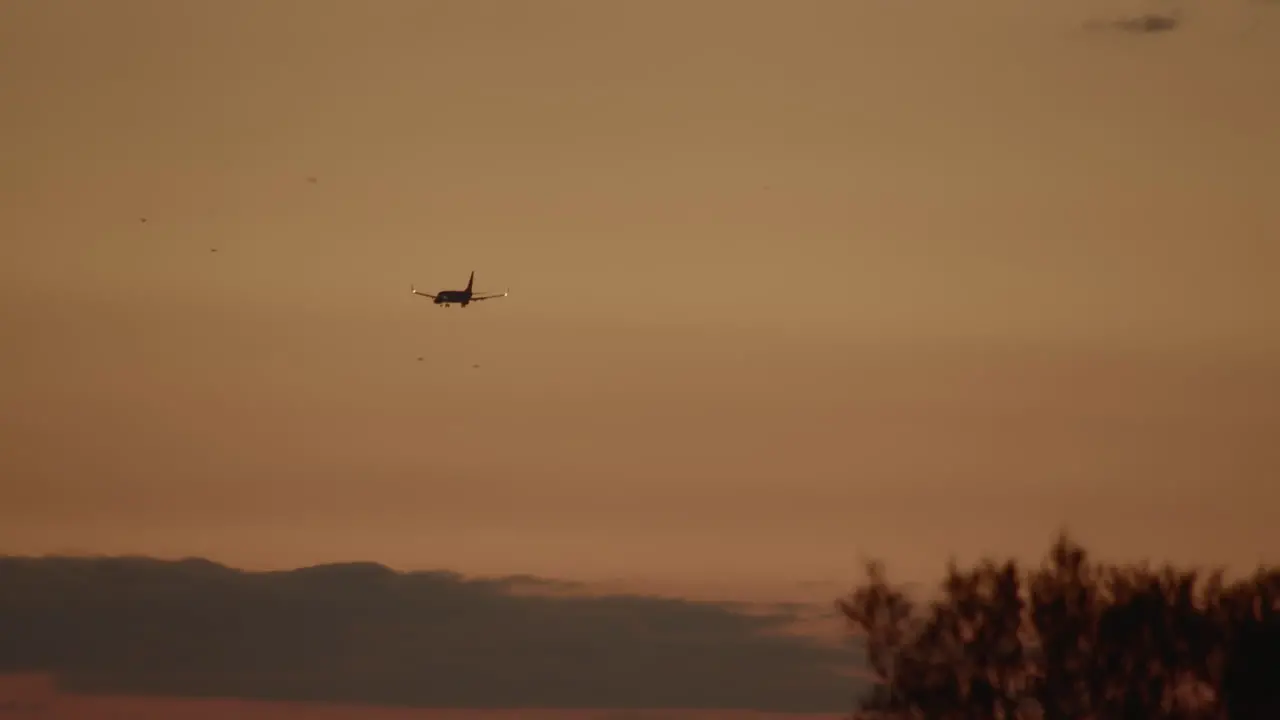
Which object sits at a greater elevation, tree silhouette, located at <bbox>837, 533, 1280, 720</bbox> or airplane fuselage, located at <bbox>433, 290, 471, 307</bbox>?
airplane fuselage, located at <bbox>433, 290, 471, 307</bbox>

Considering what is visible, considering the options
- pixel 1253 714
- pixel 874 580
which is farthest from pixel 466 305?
pixel 1253 714

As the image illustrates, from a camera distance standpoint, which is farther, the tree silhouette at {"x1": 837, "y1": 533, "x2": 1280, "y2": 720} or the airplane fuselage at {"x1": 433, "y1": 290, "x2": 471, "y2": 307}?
the airplane fuselage at {"x1": 433, "y1": 290, "x2": 471, "y2": 307}

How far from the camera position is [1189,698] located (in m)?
62.5

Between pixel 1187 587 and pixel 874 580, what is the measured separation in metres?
8.35

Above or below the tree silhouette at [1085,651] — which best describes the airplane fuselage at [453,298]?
above

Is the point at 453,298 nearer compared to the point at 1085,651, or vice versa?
the point at 1085,651

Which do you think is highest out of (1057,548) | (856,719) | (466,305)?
(466,305)

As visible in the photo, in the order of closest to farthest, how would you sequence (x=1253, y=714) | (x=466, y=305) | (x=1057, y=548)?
(x=1253, y=714) < (x=1057, y=548) < (x=466, y=305)

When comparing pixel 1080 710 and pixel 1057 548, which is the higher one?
pixel 1057 548

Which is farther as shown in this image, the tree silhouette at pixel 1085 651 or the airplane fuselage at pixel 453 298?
the airplane fuselage at pixel 453 298

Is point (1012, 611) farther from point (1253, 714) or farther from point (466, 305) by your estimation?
point (466, 305)

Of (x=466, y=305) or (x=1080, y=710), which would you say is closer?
(x=1080, y=710)

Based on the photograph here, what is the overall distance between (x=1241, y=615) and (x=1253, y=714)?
9.54 ft

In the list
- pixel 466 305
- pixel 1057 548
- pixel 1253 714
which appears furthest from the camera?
pixel 466 305
